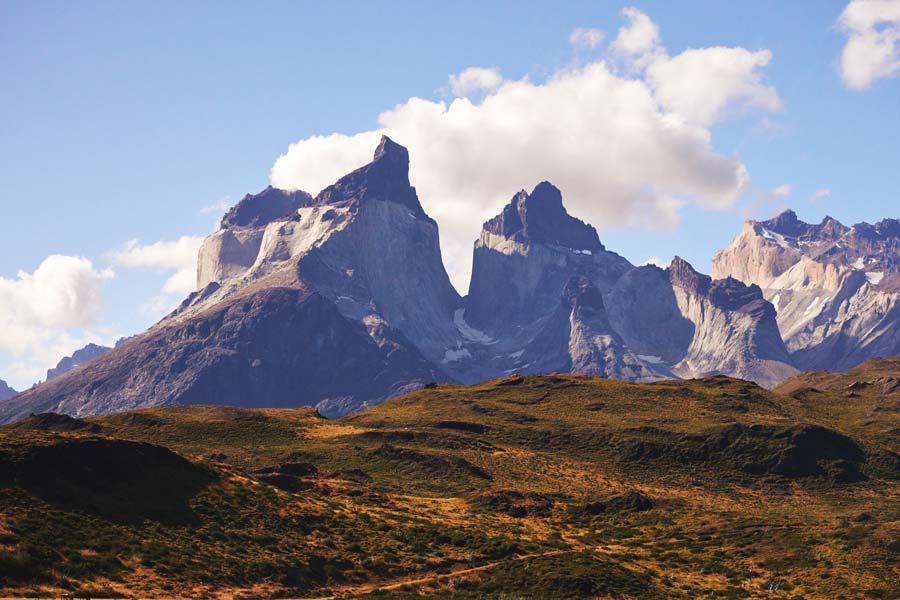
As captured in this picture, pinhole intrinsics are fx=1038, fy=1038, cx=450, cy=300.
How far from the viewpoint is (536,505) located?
394 feet

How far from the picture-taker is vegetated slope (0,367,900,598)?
265ft

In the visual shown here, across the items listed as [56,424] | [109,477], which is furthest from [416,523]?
[56,424]

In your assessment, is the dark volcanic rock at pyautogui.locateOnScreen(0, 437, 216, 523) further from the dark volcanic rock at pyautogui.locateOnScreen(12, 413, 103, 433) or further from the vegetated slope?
the dark volcanic rock at pyautogui.locateOnScreen(12, 413, 103, 433)

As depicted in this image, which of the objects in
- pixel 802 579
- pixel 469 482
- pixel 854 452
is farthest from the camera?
pixel 854 452

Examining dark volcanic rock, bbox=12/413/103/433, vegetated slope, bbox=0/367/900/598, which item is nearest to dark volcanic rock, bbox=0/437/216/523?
vegetated slope, bbox=0/367/900/598

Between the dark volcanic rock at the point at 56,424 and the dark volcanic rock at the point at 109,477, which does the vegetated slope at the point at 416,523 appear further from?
the dark volcanic rock at the point at 56,424

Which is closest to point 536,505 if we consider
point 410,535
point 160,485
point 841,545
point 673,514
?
point 673,514

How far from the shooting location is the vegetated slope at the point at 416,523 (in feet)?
265

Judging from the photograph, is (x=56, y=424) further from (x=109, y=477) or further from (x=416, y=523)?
(x=416, y=523)

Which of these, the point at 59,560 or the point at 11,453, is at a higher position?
the point at 11,453

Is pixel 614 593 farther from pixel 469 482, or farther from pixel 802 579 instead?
pixel 469 482

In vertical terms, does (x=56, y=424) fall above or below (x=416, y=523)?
above

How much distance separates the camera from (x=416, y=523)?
103 metres

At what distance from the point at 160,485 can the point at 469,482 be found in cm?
5452
